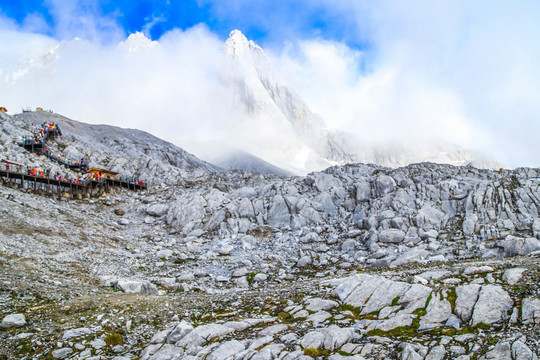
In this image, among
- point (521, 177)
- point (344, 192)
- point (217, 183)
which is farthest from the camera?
point (217, 183)

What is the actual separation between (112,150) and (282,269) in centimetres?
9055

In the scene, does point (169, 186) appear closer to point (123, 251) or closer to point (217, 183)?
point (217, 183)

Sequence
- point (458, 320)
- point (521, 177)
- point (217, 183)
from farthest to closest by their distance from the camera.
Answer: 1. point (217, 183)
2. point (521, 177)
3. point (458, 320)

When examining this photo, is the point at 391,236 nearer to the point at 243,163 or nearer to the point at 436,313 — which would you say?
the point at 436,313

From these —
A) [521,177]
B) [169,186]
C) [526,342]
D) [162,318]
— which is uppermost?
[521,177]

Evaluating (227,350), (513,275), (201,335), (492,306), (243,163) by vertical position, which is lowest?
(201,335)

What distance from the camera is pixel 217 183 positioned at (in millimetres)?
83188

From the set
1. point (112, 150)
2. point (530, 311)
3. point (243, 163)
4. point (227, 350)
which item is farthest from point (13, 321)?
point (243, 163)

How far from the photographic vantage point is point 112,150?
111m

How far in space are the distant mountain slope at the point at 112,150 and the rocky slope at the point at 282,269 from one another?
1980 mm

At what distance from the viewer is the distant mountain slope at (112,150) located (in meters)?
87.1

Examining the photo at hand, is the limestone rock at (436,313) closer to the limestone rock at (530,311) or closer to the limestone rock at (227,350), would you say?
the limestone rock at (530,311)

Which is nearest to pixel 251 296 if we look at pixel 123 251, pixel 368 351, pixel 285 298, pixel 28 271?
pixel 285 298

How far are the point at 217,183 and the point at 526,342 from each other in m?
74.3
